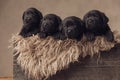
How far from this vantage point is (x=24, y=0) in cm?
247

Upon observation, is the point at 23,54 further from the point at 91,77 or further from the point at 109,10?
the point at 109,10

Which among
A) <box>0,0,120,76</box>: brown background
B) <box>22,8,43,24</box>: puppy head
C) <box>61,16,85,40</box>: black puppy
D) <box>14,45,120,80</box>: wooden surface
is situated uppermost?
<box>0,0,120,76</box>: brown background

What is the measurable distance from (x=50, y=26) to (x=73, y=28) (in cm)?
7

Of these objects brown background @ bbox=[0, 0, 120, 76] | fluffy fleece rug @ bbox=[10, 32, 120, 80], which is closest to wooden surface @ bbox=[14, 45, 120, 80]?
fluffy fleece rug @ bbox=[10, 32, 120, 80]

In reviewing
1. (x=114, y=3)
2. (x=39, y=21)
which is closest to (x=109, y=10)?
(x=114, y=3)

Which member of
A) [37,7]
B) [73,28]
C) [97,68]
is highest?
[37,7]

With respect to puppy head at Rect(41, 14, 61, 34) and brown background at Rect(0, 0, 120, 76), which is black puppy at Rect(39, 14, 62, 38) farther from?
brown background at Rect(0, 0, 120, 76)

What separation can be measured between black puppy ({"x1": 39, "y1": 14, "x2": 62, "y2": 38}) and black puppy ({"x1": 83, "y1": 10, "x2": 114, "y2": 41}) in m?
0.09

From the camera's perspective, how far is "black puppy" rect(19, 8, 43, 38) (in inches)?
47.5

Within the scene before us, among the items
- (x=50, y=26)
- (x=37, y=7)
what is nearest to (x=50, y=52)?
(x=50, y=26)

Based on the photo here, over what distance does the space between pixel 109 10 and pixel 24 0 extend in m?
0.50

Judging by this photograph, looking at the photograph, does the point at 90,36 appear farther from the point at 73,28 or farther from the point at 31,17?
the point at 31,17

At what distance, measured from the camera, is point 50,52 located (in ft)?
3.81

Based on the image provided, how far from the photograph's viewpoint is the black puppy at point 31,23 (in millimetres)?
1207
